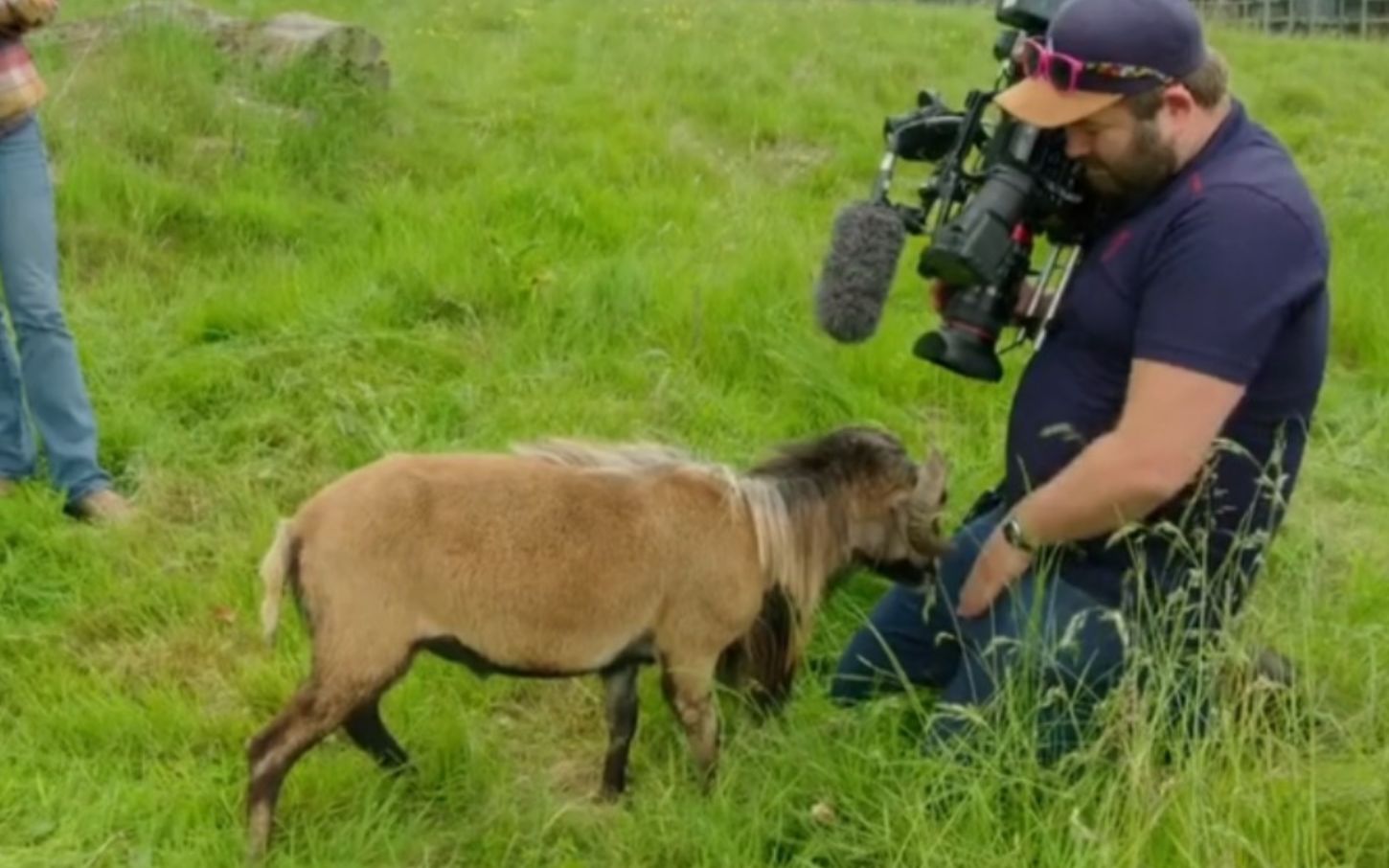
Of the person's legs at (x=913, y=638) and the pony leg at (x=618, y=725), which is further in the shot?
the person's legs at (x=913, y=638)

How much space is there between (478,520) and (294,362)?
2.72 m

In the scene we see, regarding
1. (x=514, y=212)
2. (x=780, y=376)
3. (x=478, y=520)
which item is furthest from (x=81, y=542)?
(x=514, y=212)

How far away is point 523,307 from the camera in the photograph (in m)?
6.93

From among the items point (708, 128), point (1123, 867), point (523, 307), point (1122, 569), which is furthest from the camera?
point (708, 128)

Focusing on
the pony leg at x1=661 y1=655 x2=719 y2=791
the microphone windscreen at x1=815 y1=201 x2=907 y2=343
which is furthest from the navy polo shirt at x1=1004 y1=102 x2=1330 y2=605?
the pony leg at x1=661 y1=655 x2=719 y2=791

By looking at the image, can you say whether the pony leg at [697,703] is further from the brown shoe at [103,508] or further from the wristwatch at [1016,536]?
the brown shoe at [103,508]

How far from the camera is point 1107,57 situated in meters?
3.74

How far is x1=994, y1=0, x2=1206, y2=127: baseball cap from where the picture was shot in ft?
12.3

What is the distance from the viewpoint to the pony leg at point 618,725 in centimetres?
425

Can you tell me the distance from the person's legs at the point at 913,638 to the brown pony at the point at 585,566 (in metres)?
0.20

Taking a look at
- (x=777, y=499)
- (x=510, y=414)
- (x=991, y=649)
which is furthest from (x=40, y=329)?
(x=991, y=649)

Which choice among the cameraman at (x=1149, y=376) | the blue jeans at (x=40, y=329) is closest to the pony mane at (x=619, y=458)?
the cameraman at (x=1149, y=376)

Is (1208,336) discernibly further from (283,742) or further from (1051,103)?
(283,742)

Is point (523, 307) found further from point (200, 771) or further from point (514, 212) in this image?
point (200, 771)
